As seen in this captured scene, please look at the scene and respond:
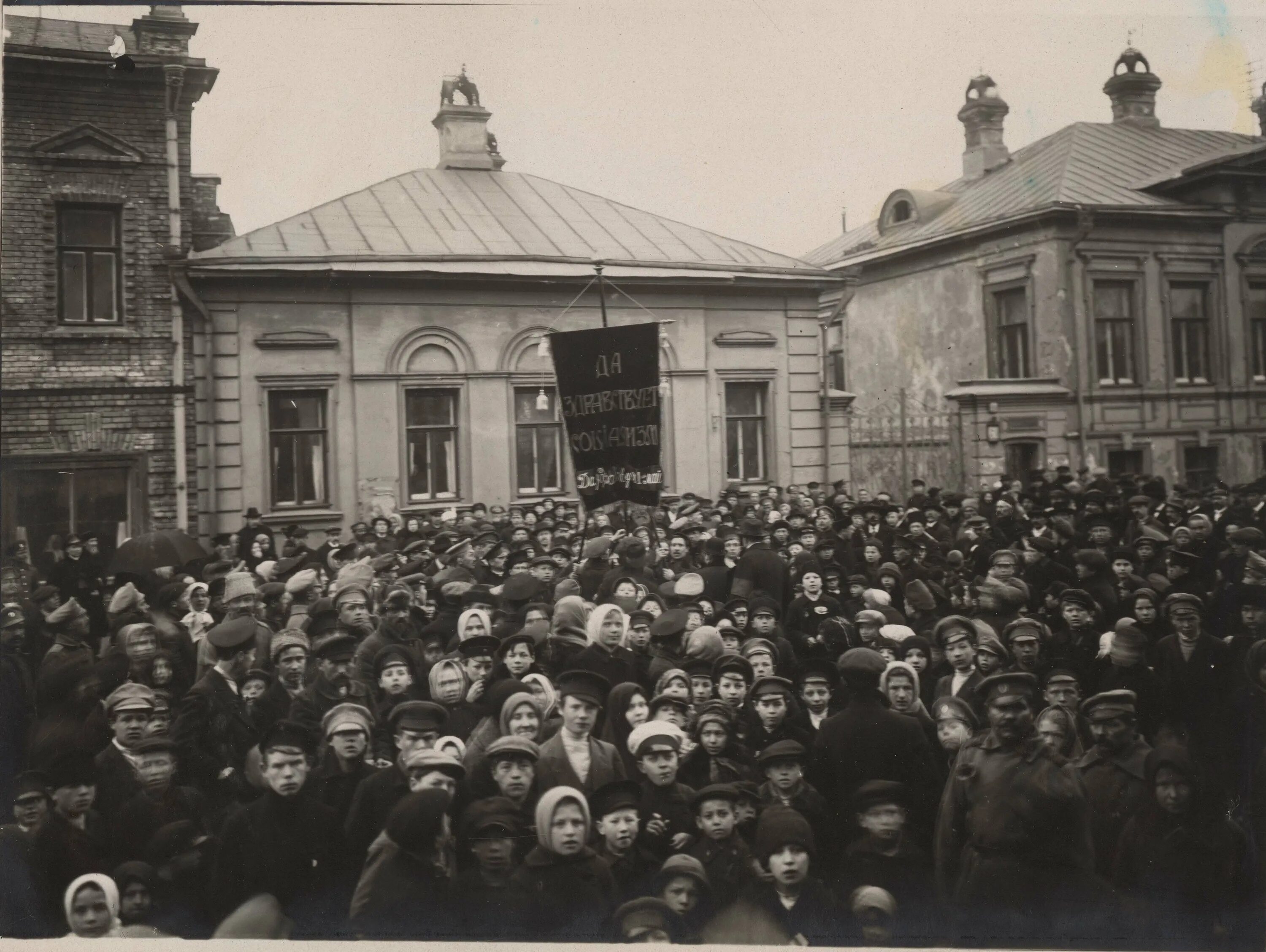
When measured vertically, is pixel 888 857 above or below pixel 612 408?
→ below

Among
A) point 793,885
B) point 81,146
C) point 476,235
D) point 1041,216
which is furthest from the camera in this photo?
point 476,235

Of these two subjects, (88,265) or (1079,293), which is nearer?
(88,265)

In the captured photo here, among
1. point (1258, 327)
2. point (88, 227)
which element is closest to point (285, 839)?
point (88, 227)

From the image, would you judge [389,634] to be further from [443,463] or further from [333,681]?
[443,463]

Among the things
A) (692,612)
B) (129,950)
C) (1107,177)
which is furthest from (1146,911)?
(1107,177)

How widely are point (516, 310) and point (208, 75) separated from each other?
11.0 feet

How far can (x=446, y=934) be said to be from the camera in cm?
518

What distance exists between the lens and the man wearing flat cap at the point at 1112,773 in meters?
4.75

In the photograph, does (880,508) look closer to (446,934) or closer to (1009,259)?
(1009,259)

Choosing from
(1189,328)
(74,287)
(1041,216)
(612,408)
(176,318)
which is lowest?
(612,408)

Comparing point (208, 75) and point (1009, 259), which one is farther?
point (1009, 259)

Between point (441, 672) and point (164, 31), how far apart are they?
17.0 feet

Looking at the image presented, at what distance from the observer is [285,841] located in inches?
180

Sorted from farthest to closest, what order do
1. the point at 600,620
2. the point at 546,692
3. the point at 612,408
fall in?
the point at 612,408 < the point at 600,620 < the point at 546,692
